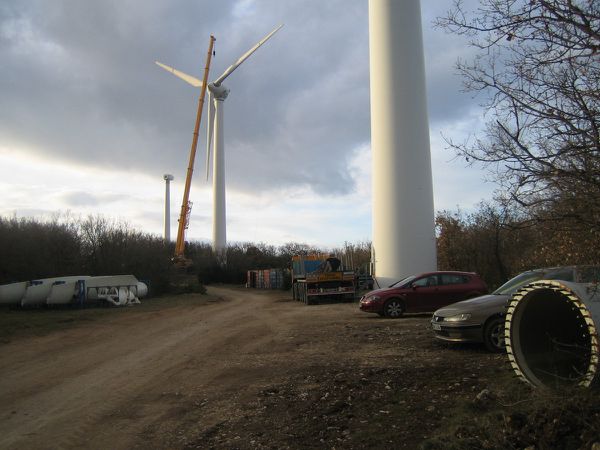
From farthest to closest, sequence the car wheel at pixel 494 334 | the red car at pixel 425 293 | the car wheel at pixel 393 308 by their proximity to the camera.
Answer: the car wheel at pixel 393 308, the red car at pixel 425 293, the car wheel at pixel 494 334

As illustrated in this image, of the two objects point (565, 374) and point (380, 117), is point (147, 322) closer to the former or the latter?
point (380, 117)

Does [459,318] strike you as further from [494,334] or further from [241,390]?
[241,390]

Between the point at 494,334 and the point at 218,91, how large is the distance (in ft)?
188

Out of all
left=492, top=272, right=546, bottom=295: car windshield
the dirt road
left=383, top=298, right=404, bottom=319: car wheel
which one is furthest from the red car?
left=492, top=272, right=546, bottom=295: car windshield

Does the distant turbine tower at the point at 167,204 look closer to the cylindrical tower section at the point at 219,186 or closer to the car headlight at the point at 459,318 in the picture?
the cylindrical tower section at the point at 219,186

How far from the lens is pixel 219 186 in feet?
213

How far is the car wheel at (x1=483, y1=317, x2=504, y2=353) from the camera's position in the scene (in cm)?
993

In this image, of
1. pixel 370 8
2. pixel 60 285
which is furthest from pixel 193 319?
pixel 370 8

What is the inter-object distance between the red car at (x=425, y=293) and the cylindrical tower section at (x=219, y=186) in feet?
157

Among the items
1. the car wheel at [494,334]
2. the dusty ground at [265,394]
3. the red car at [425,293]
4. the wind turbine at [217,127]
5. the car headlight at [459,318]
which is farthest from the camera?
the wind turbine at [217,127]

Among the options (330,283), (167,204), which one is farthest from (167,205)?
(330,283)

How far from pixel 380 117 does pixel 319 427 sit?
22670 mm

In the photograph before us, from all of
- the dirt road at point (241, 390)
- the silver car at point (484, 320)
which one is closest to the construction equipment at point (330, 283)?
the dirt road at point (241, 390)

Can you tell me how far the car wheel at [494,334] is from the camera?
32.6 feet
